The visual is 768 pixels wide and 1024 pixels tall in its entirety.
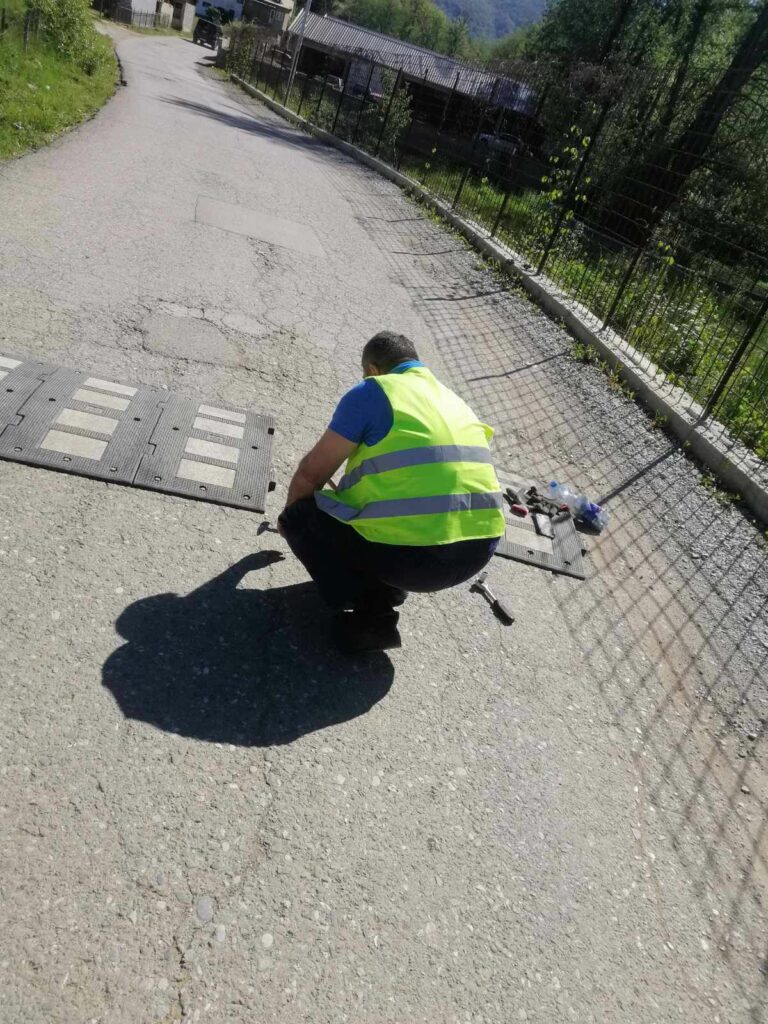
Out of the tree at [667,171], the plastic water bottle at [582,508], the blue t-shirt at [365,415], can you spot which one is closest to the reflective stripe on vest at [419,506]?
the blue t-shirt at [365,415]

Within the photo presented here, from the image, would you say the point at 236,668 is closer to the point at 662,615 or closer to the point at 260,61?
the point at 662,615

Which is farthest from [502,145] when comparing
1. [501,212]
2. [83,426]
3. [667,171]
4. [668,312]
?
[83,426]

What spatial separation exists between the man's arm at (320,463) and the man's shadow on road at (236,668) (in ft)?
1.71

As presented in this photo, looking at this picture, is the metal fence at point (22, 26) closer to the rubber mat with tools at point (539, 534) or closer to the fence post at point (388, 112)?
the fence post at point (388, 112)

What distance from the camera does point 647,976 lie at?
257 cm

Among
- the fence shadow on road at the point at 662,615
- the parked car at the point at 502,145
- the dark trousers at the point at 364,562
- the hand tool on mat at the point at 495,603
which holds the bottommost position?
the fence shadow on road at the point at 662,615

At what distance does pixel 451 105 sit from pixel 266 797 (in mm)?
18022

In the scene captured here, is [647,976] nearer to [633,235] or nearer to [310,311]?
[310,311]

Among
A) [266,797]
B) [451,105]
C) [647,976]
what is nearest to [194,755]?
[266,797]

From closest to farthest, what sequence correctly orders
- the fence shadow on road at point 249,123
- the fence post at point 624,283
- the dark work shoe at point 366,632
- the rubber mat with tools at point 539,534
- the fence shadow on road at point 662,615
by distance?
1. the fence shadow on road at point 662,615
2. the dark work shoe at point 366,632
3. the rubber mat with tools at point 539,534
4. the fence post at point 624,283
5. the fence shadow on road at point 249,123

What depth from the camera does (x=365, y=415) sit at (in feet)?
10.5

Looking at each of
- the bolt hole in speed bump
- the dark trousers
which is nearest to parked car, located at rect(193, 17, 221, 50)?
the bolt hole in speed bump

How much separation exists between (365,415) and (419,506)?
0.42m

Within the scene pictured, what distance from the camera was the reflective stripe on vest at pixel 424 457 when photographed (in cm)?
313
